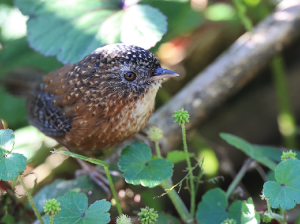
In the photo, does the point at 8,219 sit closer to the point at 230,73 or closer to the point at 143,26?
the point at 143,26

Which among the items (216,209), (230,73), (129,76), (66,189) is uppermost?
(129,76)

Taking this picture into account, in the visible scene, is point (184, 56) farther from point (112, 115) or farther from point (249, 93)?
point (112, 115)

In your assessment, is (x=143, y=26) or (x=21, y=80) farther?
(x=21, y=80)

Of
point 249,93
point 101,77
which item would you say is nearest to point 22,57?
point 101,77

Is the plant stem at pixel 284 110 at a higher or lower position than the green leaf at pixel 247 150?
lower

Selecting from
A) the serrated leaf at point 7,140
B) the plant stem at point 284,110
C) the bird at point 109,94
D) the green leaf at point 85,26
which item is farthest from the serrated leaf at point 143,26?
the plant stem at point 284,110

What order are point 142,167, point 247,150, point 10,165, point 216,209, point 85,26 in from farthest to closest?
point 85,26
point 247,150
point 216,209
point 142,167
point 10,165

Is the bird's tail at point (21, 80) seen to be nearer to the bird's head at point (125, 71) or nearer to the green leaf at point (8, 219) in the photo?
the bird's head at point (125, 71)

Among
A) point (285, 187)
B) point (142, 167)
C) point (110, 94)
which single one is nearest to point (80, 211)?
point (142, 167)
